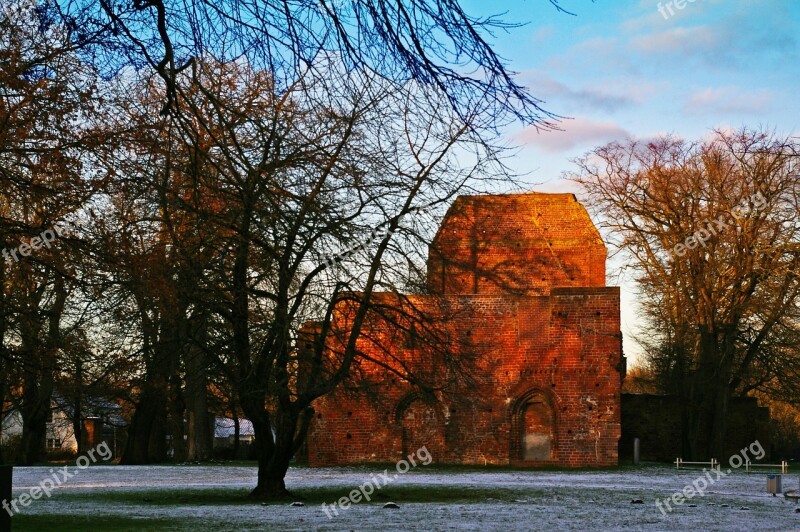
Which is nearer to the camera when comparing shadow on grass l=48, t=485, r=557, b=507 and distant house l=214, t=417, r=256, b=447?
shadow on grass l=48, t=485, r=557, b=507

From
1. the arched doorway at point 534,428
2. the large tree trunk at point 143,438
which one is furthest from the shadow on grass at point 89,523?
the large tree trunk at point 143,438

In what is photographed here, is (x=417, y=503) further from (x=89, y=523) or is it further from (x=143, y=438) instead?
(x=143, y=438)

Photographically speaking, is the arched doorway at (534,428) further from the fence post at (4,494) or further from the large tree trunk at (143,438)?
the fence post at (4,494)

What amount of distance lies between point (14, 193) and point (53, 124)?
965 mm

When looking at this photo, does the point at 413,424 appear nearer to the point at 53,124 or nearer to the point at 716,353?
the point at 716,353

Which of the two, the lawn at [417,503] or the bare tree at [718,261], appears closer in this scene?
the lawn at [417,503]

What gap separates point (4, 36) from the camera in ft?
39.0

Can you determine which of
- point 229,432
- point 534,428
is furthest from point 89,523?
point 229,432

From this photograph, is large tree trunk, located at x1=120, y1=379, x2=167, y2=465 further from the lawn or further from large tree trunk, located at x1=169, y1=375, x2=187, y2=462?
the lawn

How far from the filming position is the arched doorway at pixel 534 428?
3234cm

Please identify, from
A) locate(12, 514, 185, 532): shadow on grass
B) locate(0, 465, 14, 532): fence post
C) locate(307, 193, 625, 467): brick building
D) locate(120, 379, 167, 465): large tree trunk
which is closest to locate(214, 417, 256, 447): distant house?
locate(120, 379, 167, 465): large tree trunk

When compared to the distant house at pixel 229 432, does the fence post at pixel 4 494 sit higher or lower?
higher

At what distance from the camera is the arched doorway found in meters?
32.3

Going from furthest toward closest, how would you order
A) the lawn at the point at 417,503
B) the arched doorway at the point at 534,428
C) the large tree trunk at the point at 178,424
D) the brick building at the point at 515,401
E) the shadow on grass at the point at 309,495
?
the large tree trunk at the point at 178,424
the arched doorway at the point at 534,428
the brick building at the point at 515,401
the shadow on grass at the point at 309,495
the lawn at the point at 417,503
